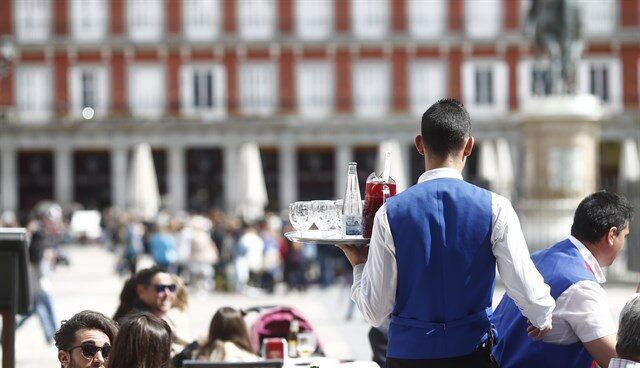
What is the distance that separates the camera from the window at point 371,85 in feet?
134

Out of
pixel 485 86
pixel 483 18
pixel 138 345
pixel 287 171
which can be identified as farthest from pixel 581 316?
pixel 483 18

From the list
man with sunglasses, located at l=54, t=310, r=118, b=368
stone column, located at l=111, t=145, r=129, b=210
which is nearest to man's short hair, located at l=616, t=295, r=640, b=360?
man with sunglasses, located at l=54, t=310, r=118, b=368

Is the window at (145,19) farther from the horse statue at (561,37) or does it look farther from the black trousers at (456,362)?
the black trousers at (456,362)

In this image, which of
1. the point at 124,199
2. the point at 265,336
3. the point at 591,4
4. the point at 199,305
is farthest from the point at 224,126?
the point at 265,336

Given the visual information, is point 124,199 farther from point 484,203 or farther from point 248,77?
point 484,203

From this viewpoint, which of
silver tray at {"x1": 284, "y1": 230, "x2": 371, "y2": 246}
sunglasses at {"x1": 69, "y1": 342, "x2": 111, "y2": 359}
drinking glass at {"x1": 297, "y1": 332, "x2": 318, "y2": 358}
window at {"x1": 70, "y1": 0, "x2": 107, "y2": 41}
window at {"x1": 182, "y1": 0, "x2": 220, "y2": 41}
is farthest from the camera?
window at {"x1": 70, "y1": 0, "x2": 107, "y2": 41}

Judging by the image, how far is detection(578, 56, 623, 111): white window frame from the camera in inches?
1585

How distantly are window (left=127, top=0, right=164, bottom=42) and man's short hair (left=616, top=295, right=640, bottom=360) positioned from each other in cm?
3784

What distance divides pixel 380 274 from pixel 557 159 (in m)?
12.8

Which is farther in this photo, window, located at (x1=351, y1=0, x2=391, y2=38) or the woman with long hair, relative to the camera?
window, located at (x1=351, y1=0, x2=391, y2=38)

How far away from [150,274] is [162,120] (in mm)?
33783

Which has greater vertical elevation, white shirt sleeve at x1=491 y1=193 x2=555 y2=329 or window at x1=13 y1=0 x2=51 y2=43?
window at x1=13 y1=0 x2=51 y2=43

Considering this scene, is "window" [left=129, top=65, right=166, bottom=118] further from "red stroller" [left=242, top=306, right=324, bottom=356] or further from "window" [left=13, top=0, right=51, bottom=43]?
"red stroller" [left=242, top=306, right=324, bottom=356]

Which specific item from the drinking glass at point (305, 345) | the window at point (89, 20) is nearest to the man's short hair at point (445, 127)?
the drinking glass at point (305, 345)
